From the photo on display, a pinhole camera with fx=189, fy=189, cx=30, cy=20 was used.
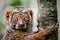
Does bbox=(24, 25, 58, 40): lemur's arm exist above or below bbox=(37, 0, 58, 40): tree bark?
below

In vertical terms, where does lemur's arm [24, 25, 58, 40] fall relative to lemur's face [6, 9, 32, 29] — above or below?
below

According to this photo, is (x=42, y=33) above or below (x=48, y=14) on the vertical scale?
below

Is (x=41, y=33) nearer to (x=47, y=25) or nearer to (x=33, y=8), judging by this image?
(x=47, y=25)

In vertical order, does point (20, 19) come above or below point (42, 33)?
above

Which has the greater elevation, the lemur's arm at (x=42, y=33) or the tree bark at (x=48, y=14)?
the tree bark at (x=48, y=14)

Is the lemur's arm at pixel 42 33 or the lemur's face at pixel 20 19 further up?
the lemur's face at pixel 20 19

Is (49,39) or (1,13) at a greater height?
(1,13)

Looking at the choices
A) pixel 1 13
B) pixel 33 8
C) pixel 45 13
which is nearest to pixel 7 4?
pixel 1 13

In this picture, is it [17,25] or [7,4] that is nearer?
[17,25]
